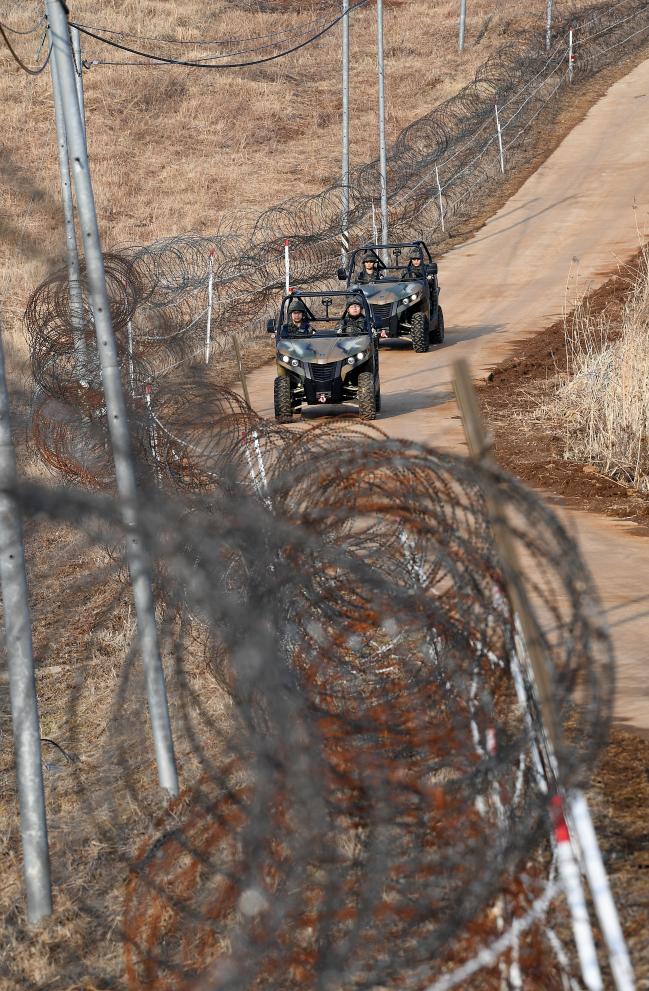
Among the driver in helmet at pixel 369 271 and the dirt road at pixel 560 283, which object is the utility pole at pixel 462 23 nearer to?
the dirt road at pixel 560 283

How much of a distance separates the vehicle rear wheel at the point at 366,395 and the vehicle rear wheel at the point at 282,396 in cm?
94

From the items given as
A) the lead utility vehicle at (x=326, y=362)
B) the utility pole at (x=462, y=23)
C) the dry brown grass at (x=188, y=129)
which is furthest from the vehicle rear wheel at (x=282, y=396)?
the utility pole at (x=462, y=23)

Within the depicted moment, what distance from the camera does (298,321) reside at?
17.3 m

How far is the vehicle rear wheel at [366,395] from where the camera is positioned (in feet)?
56.3

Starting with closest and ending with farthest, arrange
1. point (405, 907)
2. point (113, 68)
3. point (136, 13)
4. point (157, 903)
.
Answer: point (405, 907) < point (157, 903) < point (113, 68) < point (136, 13)

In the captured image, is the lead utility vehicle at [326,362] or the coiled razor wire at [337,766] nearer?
the coiled razor wire at [337,766]

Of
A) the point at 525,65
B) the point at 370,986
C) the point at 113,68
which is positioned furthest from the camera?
the point at 113,68

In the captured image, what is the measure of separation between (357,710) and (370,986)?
93 centimetres

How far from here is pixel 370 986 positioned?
4574 mm

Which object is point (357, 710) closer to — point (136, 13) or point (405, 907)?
point (405, 907)

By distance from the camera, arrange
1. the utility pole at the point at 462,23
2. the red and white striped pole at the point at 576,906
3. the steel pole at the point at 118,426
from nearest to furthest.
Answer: the red and white striped pole at the point at 576,906
the steel pole at the point at 118,426
the utility pole at the point at 462,23

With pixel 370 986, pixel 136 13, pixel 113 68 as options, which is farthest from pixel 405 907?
pixel 136 13

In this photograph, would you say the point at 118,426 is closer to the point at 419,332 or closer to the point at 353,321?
the point at 353,321

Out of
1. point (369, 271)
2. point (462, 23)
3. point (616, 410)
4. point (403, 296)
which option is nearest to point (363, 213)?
point (369, 271)
